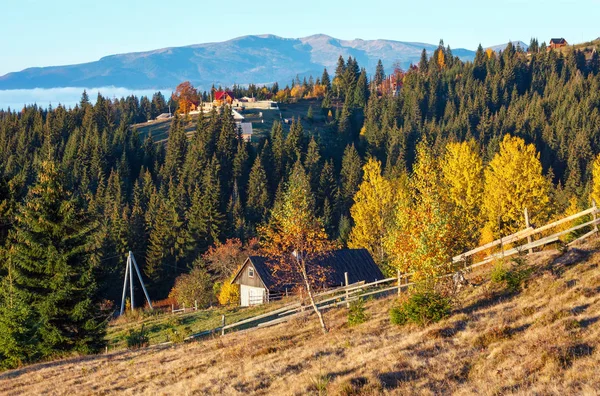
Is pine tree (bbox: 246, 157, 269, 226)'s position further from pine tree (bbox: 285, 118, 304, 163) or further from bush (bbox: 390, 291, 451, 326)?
bush (bbox: 390, 291, 451, 326)

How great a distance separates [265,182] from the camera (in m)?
112

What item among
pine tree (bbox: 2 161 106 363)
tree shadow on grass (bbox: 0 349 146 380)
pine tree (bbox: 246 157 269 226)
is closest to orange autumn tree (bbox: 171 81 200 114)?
pine tree (bbox: 246 157 269 226)

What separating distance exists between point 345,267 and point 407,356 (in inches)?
1338

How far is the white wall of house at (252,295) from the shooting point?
5295 centimetres

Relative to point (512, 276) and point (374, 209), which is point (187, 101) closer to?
point (374, 209)

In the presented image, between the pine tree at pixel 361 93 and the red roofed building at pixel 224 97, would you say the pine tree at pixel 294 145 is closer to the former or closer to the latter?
the red roofed building at pixel 224 97

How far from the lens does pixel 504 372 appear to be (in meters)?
15.6

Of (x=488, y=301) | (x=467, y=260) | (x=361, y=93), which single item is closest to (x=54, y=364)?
(x=488, y=301)

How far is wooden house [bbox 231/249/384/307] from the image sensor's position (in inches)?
2037

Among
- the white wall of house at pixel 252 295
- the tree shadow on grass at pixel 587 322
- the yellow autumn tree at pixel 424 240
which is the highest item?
the yellow autumn tree at pixel 424 240

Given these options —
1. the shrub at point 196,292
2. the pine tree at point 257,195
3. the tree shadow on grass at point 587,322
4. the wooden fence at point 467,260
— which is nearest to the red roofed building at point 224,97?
the pine tree at point 257,195

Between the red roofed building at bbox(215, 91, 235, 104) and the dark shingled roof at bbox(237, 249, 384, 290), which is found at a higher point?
the red roofed building at bbox(215, 91, 235, 104)

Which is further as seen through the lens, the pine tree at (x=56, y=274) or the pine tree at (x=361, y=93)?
the pine tree at (x=361, y=93)

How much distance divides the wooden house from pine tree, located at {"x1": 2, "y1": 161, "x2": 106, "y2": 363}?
19.5 m
